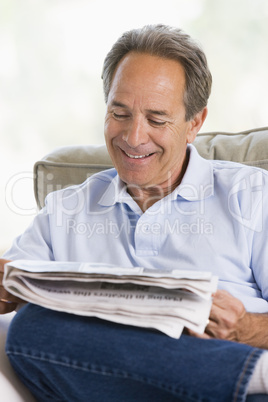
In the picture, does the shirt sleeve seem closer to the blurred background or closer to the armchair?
the armchair

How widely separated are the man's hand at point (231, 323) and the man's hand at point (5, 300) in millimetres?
506

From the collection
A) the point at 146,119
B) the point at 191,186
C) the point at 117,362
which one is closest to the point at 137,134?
the point at 146,119

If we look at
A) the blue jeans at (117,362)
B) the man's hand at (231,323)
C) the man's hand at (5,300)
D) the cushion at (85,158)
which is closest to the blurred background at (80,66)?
the cushion at (85,158)

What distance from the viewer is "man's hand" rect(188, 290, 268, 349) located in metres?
1.22

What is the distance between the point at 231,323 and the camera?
1230 mm

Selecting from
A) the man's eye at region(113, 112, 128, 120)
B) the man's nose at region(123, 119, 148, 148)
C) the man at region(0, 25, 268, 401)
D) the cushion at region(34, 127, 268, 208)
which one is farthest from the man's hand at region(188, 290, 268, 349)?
the cushion at region(34, 127, 268, 208)

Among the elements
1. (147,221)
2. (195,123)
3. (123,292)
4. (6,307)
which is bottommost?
(6,307)

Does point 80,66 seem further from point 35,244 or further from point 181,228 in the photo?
point 181,228

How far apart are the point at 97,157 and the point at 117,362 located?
3.49 feet

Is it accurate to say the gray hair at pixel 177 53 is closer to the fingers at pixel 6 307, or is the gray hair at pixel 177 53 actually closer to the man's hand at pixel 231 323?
the man's hand at pixel 231 323

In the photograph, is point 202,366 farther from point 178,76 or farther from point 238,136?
point 238,136

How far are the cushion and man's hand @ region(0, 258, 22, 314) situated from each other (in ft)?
2.16

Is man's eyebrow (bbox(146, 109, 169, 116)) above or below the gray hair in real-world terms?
below

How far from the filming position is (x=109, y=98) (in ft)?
5.43
